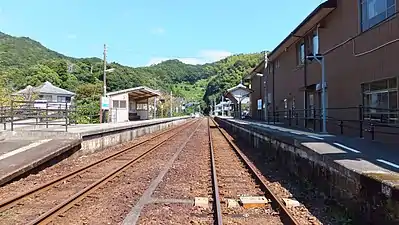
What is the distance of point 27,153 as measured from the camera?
11648 millimetres

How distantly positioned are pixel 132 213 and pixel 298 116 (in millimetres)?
18039

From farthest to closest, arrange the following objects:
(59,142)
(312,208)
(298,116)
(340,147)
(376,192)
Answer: (298,116) → (59,142) → (340,147) → (312,208) → (376,192)

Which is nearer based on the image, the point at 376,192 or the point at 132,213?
the point at 376,192

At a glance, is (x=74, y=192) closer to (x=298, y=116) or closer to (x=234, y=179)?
(x=234, y=179)

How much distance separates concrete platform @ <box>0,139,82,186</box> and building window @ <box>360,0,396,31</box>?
10.9 m

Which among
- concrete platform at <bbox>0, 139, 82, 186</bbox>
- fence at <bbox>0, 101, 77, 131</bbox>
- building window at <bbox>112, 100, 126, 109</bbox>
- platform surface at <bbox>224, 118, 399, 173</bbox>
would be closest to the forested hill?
building window at <bbox>112, 100, 126, 109</bbox>

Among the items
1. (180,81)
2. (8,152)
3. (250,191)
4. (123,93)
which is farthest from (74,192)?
(180,81)

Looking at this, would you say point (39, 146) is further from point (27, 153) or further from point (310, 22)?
point (310, 22)

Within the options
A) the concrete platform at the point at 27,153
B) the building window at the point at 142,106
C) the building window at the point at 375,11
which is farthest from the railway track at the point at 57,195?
the building window at the point at 142,106

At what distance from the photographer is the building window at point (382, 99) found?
39.2 ft

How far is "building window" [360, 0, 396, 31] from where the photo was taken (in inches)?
477

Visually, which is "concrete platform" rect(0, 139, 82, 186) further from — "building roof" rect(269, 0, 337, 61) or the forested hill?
the forested hill

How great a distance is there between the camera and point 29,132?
14711 mm

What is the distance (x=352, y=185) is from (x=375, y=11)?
8.58 metres
